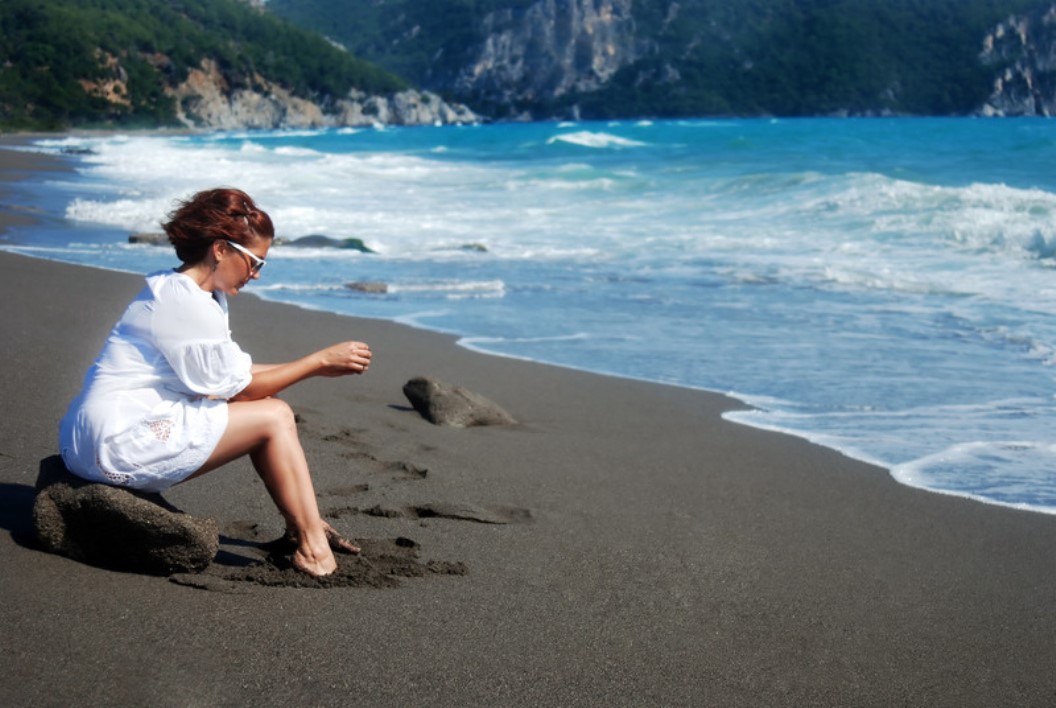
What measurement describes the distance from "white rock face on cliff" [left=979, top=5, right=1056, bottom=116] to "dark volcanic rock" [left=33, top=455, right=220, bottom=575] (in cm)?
13812

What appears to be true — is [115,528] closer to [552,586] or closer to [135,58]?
[552,586]

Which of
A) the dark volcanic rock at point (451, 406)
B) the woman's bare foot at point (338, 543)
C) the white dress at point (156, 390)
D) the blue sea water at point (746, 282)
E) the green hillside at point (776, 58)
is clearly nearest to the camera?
the white dress at point (156, 390)

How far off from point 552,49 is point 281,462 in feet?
585

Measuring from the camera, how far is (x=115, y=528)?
11.6 ft

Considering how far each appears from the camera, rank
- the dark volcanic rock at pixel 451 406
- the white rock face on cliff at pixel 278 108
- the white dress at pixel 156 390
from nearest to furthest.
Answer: the white dress at pixel 156 390
the dark volcanic rock at pixel 451 406
the white rock face on cliff at pixel 278 108

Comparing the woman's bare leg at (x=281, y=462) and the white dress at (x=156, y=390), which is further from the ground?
the white dress at (x=156, y=390)

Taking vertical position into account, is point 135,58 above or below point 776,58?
below

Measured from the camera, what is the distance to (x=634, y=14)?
174 m

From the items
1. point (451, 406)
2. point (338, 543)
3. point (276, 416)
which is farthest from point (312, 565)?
point (451, 406)

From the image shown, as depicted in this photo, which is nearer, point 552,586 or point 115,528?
point 115,528

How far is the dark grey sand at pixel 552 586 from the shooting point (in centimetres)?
313

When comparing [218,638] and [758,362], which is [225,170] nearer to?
[758,362]

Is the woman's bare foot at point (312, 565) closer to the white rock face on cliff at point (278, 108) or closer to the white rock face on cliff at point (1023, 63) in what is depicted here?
the white rock face on cliff at point (278, 108)

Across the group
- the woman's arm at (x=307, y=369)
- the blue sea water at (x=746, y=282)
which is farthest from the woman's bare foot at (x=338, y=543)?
the blue sea water at (x=746, y=282)
